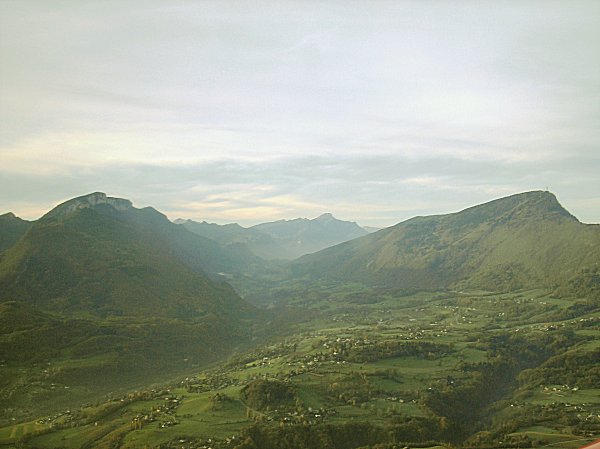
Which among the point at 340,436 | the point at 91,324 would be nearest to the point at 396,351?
the point at 340,436

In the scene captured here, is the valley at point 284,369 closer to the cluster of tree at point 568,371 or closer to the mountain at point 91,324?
the cluster of tree at point 568,371

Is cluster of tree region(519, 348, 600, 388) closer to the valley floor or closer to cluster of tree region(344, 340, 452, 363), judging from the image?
the valley floor

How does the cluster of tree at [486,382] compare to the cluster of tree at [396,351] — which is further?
the cluster of tree at [396,351]

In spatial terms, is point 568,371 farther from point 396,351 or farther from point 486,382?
point 396,351

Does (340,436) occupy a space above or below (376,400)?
below

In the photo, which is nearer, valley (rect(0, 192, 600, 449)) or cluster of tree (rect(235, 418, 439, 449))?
cluster of tree (rect(235, 418, 439, 449))

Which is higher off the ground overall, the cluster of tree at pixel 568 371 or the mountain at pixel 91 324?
the mountain at pixel 91 324

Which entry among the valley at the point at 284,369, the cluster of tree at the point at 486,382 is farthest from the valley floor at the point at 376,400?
the valley at the point at 284,369

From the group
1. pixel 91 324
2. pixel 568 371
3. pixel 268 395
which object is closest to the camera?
pixel 268 395

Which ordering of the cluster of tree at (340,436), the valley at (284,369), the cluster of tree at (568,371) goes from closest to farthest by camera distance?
the cluster of tree at (340,436), the valley at (284,369), the cluster of tree at (568,371)

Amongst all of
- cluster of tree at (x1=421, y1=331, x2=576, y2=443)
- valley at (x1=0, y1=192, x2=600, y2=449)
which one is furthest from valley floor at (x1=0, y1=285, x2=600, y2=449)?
valley at (x1=0, y1=192, x2=600, y2=449)

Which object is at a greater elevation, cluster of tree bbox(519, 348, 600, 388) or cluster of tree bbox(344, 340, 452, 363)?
cluster of tree bbox(344, 340, 452, 363)

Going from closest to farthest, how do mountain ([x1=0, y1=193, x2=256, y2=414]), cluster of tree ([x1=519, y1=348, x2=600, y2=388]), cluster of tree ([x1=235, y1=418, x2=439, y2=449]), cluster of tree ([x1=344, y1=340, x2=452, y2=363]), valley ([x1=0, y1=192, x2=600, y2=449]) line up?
cluster of tree ([x1=235, y1=418, x2=439, y2=449])
valley ([x1=0, y1=192, x2=600, y2=449])
cluster of tree ([x1=519, y1=348, x2=600, y2=388])
cluster of tree ([x1=344, y1=340, x2=452, y2=363])
mountain ([x1=0, y1=193, x2=256, y2=414])
